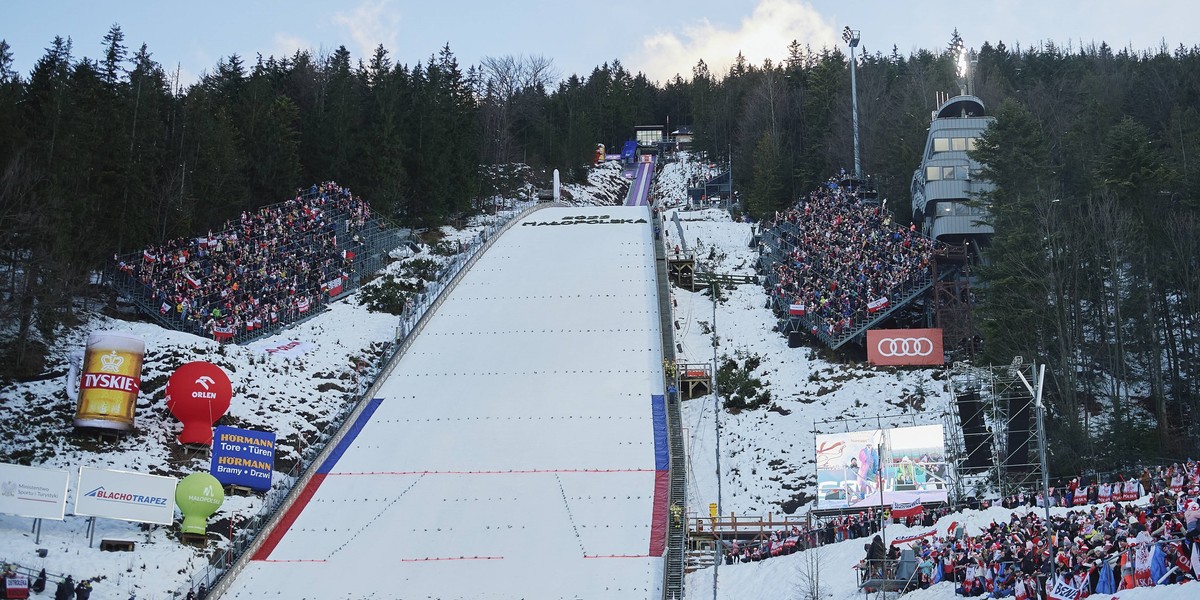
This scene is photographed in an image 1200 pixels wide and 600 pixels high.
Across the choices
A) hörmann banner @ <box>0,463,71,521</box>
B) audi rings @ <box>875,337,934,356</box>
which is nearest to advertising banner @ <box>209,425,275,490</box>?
hörmann banner @ <box>0,463,71,521</box>

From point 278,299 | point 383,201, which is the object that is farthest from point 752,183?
point 278,299

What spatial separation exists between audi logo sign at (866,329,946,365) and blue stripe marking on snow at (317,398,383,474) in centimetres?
1694

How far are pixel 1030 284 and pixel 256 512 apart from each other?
23.9 meters

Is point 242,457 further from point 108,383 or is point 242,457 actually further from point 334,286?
point 334,286

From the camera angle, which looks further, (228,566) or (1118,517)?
(228,566)

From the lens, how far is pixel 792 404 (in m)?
42.0

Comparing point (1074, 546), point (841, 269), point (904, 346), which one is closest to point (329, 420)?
point (904, 346)

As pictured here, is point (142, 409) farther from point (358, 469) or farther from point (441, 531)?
point (441, 531)

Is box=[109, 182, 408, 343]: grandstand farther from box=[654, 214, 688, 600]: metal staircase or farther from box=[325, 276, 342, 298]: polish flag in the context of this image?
box=[654, 214, 688, 600]: metal staircase

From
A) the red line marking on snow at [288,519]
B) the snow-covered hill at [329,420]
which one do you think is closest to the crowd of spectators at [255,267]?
the snow-covered hill at [329,420]

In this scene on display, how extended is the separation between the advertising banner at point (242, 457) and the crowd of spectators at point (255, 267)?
10.2 metres

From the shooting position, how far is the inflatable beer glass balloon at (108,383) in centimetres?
3528

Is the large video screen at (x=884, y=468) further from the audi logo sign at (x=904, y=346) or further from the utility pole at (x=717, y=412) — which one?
the audi logo sign at (x=904, y=346)

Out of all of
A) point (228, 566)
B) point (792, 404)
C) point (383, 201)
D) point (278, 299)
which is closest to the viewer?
point (228, 566)
